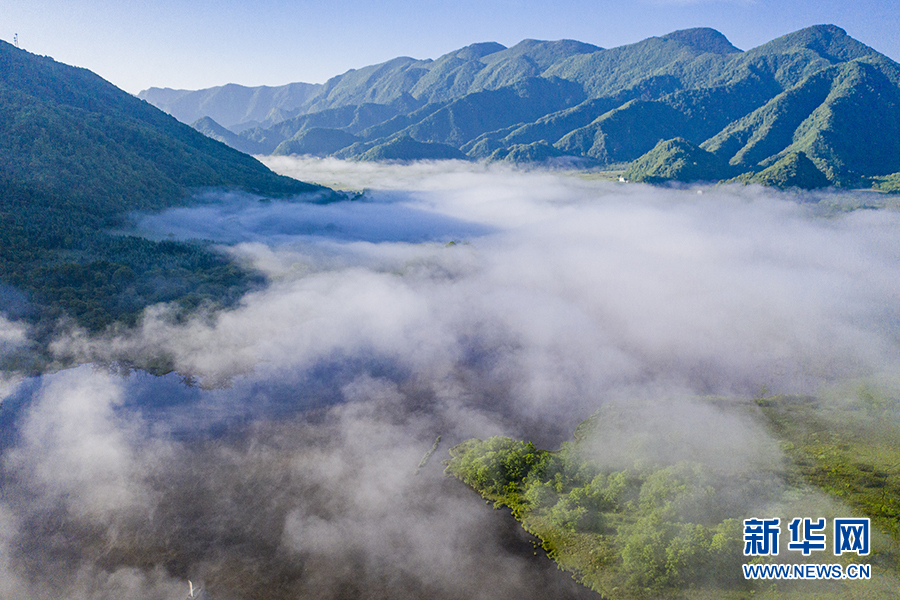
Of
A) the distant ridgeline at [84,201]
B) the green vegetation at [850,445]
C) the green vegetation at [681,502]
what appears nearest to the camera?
the green vegetation at [681,502]

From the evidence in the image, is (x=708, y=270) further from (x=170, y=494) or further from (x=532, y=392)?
(x=170, y=494)

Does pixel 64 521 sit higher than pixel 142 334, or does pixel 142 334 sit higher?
pixel 142 334

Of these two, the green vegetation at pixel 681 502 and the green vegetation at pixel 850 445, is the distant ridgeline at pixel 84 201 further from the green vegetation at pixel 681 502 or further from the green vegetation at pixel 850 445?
the green vegetation at pixel 850 445

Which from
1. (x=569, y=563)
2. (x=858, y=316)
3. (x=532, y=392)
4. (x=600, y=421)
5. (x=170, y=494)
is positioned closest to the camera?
(x=569, y=563)

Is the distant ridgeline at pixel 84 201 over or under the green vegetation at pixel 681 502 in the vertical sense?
over

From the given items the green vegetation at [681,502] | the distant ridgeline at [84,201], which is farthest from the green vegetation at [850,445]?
the distant ridgeline at [84,201]

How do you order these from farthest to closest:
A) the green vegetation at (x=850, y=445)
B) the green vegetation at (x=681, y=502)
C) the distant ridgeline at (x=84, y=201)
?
the distant ridgeline at (x=84, y=201) → the green vegetation at (x=850, y=445) → the green vegetation at (x=681, y=502)

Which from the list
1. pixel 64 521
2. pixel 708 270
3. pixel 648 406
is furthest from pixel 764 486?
pixel 708 270

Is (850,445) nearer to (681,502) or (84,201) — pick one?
(681,502)

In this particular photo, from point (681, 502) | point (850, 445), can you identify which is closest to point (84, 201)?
point (681, 502)
